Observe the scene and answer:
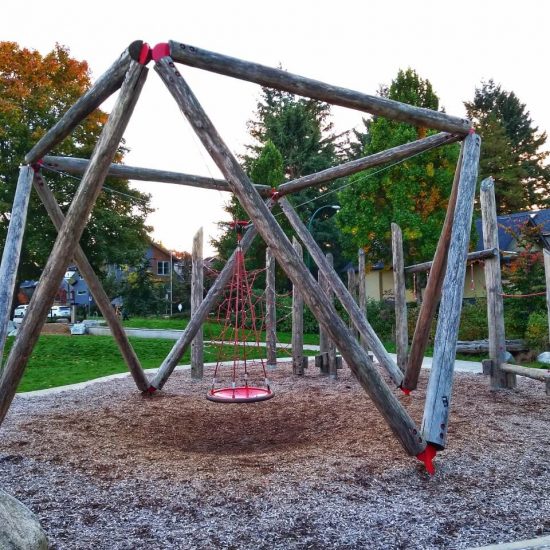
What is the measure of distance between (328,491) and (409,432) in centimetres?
76

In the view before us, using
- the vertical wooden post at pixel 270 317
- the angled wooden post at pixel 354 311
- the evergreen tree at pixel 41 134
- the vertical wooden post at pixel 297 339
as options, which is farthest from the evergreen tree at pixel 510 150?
the angled wooden post at pixel 354 311

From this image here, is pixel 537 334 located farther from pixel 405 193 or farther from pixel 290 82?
pixel 405 193

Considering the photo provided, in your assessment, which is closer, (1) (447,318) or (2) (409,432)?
(2) (409,432)

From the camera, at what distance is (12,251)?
5781 millimetres

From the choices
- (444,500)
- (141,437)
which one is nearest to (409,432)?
(444,500)

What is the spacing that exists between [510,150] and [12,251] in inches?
1463

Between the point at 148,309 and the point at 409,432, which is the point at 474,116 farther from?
the point at 409,432

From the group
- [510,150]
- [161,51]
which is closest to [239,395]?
[161,51]

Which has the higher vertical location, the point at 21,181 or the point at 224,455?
the point at 21,181

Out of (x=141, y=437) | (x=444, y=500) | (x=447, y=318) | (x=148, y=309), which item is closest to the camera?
(x=444, y=500)

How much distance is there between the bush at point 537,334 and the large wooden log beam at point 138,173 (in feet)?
25.1

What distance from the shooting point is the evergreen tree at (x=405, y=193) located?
70.3 feet

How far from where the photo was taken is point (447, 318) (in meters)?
4.51

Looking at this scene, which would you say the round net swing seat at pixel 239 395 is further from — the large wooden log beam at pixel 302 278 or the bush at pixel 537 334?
the bush at pixel 537 334
